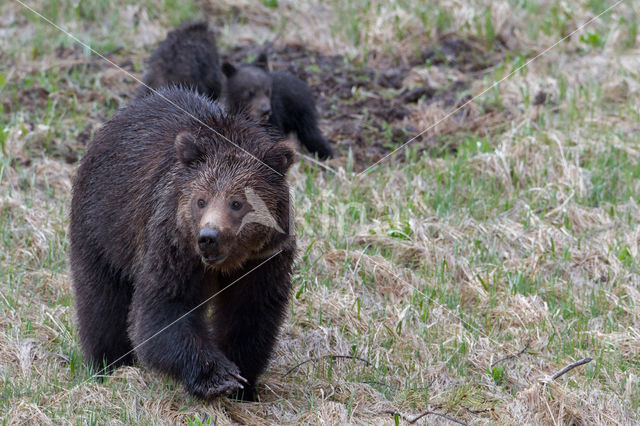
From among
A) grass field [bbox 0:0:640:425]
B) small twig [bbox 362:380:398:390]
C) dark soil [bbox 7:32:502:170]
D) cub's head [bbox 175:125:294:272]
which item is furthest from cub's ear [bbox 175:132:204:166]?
dark soil [bbox 7:32:502:170]

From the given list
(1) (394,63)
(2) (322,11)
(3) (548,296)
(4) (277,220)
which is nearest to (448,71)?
(1) (394,63)

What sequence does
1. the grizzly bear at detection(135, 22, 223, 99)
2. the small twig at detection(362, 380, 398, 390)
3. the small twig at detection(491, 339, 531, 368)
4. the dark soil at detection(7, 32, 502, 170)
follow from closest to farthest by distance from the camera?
1. the small twig at detection(362, 380, 398, 390)
2. the small twig at detection(491, 339, 531, 368)
3. the grizzly bear at detection(135, 22, 223, 99)
4. the dark soil at detection(7, 32, 502, 170)

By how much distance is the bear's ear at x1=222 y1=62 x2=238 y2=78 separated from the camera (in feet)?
31.8

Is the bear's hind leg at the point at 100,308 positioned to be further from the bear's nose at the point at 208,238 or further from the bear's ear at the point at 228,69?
the bear's ear at the point at 228,69

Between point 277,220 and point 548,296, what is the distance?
251cm

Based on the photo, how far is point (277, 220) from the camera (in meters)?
5.12

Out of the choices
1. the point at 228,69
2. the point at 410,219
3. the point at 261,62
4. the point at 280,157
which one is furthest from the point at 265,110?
the point at 280,157

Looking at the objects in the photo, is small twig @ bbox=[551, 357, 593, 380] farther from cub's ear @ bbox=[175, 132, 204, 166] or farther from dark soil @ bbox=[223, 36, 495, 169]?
dark soil @ bbox=[223, 36, 495, 169]

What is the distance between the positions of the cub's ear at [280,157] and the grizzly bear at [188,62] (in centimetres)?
389

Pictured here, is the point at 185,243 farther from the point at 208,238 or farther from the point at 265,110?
the point at 265,110

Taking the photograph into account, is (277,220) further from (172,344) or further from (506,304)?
(506,304)

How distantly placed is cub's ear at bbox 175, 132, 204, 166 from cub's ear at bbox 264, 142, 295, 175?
37cm

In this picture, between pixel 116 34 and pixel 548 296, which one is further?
pixel 116 34

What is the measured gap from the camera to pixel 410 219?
7.45 metres
